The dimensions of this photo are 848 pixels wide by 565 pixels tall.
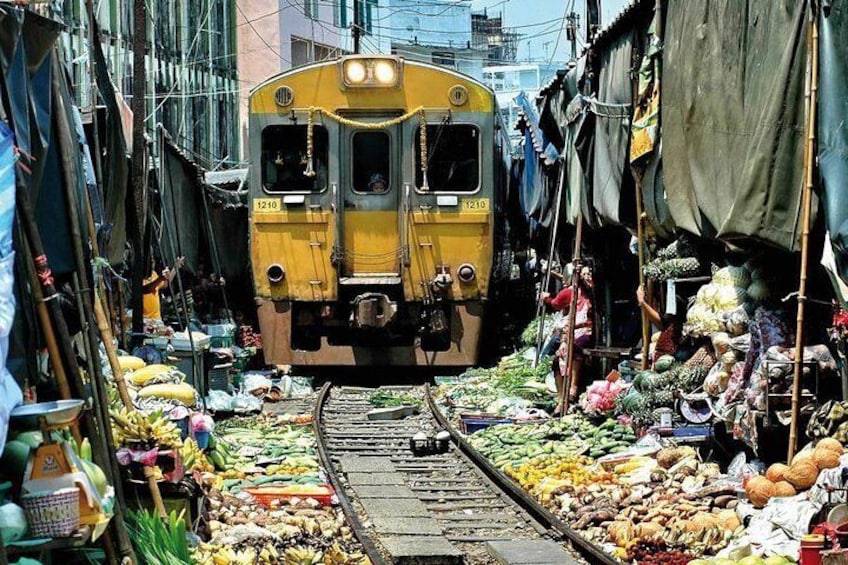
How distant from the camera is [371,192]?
51.3 ft

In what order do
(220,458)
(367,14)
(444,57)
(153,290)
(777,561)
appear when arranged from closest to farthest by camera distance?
1. (777,561)
2. (220,458)
3. (153,290)
4. (367,14)
5. (444,57)

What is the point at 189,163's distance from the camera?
1738 cm

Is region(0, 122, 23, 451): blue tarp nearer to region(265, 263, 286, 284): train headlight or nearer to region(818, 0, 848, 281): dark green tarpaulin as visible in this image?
region(818, 0, 848, 281): dark green tarpaulin

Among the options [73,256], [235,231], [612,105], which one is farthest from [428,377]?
[73,256]

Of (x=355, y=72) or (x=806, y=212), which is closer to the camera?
(x=806, y=212)

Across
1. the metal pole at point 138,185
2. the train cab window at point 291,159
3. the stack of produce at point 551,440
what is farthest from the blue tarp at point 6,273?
the train cab window at point 291,159

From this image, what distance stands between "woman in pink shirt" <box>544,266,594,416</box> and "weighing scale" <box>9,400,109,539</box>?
7.94 m

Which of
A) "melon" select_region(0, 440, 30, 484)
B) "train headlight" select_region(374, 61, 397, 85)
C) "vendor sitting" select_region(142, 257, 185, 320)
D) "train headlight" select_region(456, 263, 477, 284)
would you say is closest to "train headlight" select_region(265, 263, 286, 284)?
"vendor sitting" select_region(142, 257, 185, 320)

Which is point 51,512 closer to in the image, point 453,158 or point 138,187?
point 138,187

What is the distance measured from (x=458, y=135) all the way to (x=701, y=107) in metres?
6.53

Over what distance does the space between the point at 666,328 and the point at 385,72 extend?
18.0ft

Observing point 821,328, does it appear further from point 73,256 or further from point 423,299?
point 423,299

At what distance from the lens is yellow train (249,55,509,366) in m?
15.5

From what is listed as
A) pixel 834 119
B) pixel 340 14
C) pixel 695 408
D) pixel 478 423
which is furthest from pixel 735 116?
pixel 340 14
